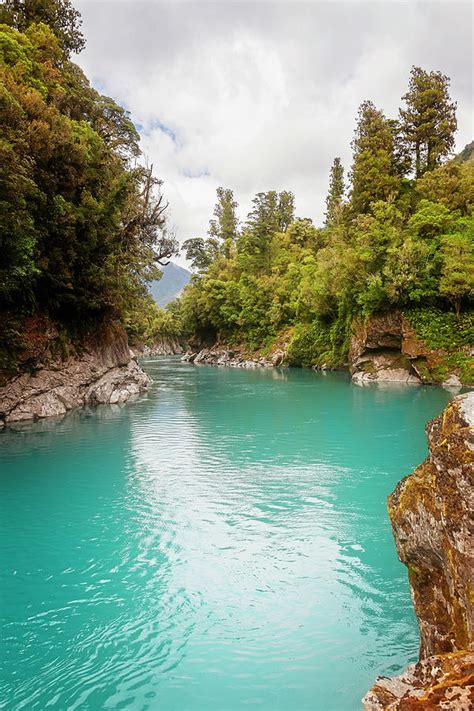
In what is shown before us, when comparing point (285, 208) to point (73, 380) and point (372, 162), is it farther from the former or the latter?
point (73, 380)

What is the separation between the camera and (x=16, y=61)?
1947 cm

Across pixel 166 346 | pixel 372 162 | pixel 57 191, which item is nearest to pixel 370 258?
pixel 372 162

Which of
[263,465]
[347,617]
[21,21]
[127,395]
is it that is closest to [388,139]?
[21,21]

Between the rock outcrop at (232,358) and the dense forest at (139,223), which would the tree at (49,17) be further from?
the rock outcrop at (232,358)

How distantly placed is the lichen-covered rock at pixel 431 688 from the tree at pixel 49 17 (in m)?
33.8

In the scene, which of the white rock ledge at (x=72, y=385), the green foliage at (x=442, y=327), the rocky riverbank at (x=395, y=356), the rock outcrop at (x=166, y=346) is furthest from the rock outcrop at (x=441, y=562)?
the rock outcrop at (x=166, y=346)

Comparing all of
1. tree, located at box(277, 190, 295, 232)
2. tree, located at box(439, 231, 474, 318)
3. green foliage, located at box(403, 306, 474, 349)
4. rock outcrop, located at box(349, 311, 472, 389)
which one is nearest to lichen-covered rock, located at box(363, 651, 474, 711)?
rock outcrop, located at box(349, 311, 472, 389)

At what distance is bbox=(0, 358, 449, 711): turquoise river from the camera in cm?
456

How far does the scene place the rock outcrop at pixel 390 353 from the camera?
29438 millimetres

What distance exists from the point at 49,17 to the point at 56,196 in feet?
59.4

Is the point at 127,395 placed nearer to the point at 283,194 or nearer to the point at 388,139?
the point at 388,139

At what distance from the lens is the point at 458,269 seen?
28.0 m

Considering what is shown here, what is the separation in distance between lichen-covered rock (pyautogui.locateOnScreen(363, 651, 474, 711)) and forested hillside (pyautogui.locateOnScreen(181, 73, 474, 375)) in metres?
28.0

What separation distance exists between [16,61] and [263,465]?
20966 mm
